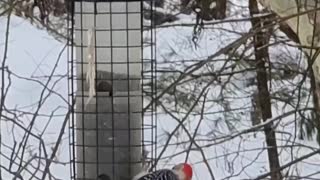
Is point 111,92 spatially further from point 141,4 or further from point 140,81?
point 141,4

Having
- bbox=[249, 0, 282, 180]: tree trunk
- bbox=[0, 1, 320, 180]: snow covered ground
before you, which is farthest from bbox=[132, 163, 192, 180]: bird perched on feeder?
Answer: bbox=[249, 0, 282, 180]: tree trunk

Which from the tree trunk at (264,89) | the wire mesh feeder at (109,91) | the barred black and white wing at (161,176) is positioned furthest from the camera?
the tree trunk at (264,89)

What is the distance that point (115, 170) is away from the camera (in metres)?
1.95

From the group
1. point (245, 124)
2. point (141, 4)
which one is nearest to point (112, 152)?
point (141, 4)

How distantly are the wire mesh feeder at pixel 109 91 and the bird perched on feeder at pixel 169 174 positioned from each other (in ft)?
0.30

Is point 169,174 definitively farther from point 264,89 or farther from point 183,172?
point 264,89

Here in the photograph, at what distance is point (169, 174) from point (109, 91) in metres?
0.25

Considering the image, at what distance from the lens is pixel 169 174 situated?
6.08 ft

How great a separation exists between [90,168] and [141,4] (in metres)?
0.39

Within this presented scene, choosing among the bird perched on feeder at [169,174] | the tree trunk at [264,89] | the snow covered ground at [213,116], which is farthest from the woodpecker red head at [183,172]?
the tree trunk at [264,89]

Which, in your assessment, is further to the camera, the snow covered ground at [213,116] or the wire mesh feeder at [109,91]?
the snow covered ground at [213,116]

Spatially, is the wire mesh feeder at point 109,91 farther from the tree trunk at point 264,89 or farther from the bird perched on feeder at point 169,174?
the tree trunk at point 264,89

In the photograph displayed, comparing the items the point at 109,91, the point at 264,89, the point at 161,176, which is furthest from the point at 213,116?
the point at 161,176

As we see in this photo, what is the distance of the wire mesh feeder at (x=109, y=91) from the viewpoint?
1910 millimetres
